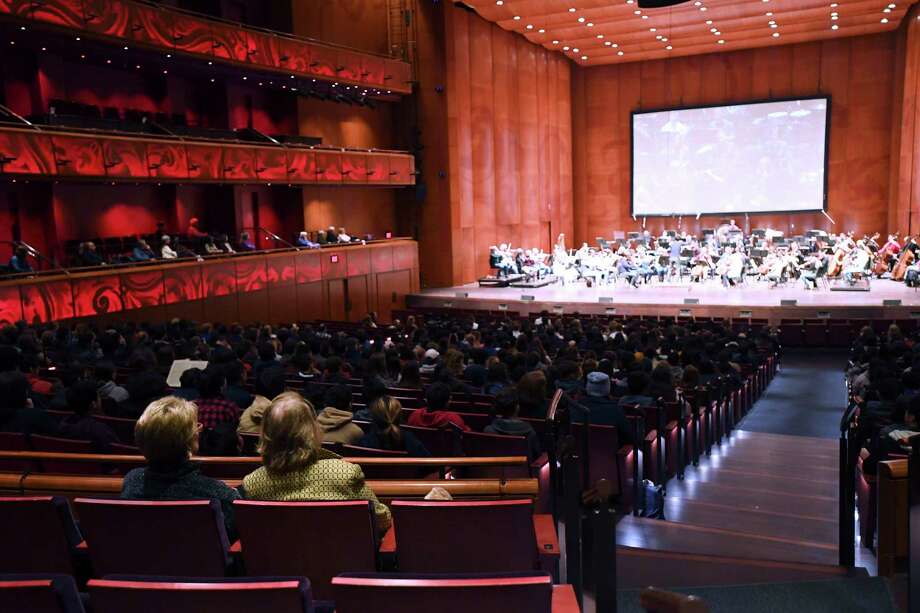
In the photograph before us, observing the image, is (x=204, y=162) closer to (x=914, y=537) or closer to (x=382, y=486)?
(x=382, y=486)

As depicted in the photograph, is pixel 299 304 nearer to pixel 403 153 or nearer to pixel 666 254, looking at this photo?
pixel 403 153

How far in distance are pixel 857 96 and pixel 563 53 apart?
985cm

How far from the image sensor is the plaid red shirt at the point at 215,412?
206 inches

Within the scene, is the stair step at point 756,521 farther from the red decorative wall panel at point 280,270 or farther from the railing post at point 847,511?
the red decorative wall panel at point 280,270

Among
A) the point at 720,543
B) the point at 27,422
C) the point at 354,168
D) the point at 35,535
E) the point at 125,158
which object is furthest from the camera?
the point at 354,168

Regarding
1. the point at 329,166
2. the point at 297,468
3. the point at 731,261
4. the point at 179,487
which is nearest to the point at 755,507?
the point at 297,468

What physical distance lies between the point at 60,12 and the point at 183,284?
5.17 m

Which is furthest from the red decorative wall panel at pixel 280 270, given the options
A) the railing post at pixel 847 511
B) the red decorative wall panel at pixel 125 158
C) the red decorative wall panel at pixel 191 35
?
the railing post at pixel 847 511

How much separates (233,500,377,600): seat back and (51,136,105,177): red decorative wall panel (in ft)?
42.0

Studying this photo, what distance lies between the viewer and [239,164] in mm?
17328

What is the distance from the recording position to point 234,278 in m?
16.8

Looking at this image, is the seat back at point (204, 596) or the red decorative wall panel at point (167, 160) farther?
the red decorative wall panel at point (167, 160)

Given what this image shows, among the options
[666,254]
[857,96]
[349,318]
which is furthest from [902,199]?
[349,318]

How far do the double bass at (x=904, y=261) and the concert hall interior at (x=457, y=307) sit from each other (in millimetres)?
130
